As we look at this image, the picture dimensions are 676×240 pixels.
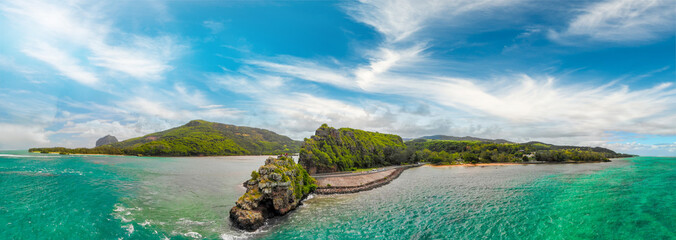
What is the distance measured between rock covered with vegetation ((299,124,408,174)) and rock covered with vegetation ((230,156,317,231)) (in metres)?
26.6

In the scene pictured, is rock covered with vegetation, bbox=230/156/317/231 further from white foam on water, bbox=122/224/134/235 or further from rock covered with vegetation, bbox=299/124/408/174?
rock covered with vegetation, bbox=299/124/408/174

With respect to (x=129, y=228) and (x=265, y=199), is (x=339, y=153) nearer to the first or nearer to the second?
(x=265, y=199)

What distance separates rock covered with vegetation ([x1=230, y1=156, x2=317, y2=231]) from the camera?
94.7ft

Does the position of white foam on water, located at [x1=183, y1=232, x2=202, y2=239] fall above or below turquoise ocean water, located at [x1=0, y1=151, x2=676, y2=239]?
below

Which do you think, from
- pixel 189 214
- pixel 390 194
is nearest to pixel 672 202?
pixel 390 194

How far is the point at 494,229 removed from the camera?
27.0 metres

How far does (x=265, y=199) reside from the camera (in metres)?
33.4

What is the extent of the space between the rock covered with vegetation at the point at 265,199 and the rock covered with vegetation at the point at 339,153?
2662cm

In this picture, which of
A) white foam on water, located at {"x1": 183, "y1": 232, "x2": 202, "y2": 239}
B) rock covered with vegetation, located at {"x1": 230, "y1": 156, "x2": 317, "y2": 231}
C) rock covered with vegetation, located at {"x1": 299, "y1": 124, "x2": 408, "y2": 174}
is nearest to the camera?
white foam on water, located at {"x1": 183, "y1": 232, "x2": 202, "y2": 239}

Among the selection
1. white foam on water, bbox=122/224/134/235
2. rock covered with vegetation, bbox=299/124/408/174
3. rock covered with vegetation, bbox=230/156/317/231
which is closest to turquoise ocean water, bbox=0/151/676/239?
white foam on water, bbox=122/224/134/235

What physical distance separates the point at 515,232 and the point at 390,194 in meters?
24.5

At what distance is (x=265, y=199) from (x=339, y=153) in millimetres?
48648

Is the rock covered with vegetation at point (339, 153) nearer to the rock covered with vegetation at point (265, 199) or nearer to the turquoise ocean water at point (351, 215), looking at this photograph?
the turquoise ocean water at point (351, 215)

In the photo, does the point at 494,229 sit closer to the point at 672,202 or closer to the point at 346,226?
the point at 346,226
